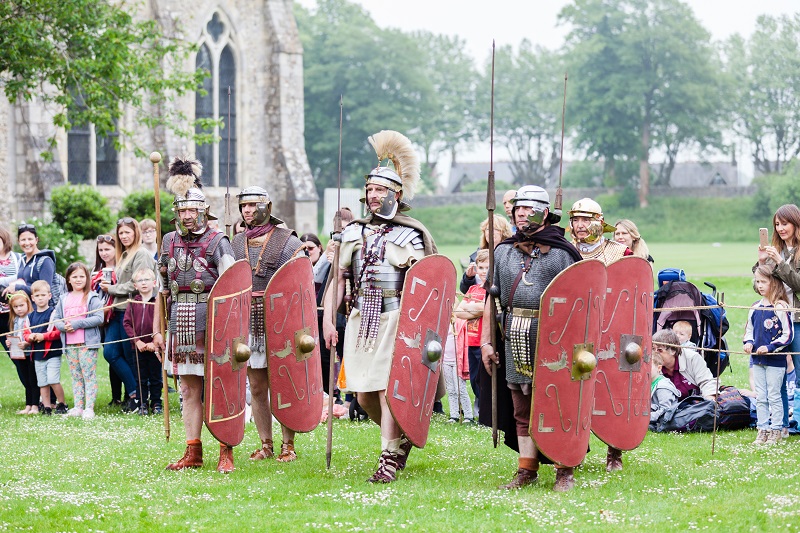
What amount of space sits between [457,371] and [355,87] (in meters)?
55.2

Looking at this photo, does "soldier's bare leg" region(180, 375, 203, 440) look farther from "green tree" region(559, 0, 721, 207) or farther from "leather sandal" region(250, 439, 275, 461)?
"green tree" region(559, 0, 721, 207)

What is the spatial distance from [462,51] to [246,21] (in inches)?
2224

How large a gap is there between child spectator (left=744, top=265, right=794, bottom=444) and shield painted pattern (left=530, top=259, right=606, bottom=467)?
2.08m

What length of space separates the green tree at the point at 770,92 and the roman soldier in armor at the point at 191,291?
199ft

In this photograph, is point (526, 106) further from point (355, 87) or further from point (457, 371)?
point (457, 371)

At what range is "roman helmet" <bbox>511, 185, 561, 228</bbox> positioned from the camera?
21.9 feet

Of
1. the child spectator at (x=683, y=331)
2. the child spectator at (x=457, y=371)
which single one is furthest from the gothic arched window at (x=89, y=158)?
the child spectator at (x=683, y=331)

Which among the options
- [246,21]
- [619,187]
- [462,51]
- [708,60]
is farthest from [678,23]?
[246,21]

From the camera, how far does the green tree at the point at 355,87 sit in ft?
202

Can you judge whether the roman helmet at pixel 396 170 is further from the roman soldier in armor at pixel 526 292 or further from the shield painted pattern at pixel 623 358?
the shield painted pattern at pixel 623 358

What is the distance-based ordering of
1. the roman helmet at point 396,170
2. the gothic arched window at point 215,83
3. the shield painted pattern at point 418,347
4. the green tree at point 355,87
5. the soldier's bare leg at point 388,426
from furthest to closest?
the green tree at point 355,87
the gothic arched window at point 215,83
the roman helmet at point 396,170
the soldier's bare leg at point 388,426
the shield painted pattern at point 418,347

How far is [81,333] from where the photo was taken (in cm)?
1031

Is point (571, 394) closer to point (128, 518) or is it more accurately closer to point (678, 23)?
point (128, 518)

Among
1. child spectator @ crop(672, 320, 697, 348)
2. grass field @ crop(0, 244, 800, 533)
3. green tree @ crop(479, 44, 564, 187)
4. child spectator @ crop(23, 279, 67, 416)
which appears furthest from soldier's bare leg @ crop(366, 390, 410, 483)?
green tree @ crop(479, 44, 564, 187)
